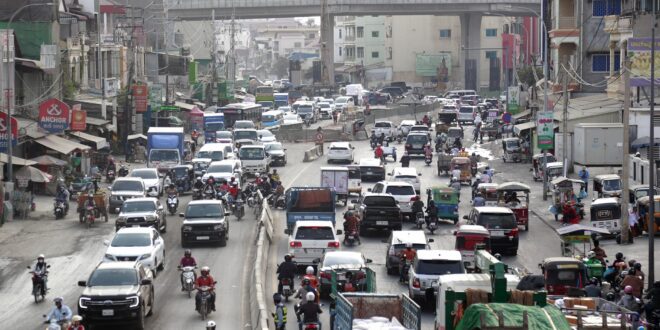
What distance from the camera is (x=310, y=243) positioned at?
38.8 m

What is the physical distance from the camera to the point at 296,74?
7589 inches

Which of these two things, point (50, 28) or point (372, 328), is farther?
point (50, 28)

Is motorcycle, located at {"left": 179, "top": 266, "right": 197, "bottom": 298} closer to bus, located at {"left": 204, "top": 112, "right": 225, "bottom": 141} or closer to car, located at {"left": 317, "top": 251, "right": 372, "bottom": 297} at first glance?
car, located at {"left": 317, "top": 251, "right": 372, "bottom": 297}

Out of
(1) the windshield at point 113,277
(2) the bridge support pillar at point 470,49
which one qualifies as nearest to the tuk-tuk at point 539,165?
(1) the windshield at point 113,277

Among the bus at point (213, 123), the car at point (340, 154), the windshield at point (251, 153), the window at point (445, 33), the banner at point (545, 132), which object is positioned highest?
the window at point (445, 33)

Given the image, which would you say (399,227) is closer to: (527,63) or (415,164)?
(415,164)

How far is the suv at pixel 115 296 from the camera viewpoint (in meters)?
30.1

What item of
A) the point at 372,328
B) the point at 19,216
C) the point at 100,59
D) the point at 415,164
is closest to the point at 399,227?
the point at 19,216

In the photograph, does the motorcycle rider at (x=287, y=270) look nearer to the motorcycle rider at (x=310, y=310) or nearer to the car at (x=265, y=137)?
the motorcycle rider at (x=310, y=310)

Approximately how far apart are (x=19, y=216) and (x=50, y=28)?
20039 millimetres

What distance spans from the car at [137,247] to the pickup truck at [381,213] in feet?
30.0

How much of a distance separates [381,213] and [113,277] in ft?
54.4

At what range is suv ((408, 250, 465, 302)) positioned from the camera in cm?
3272

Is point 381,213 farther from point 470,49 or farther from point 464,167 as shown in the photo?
point 470,49
